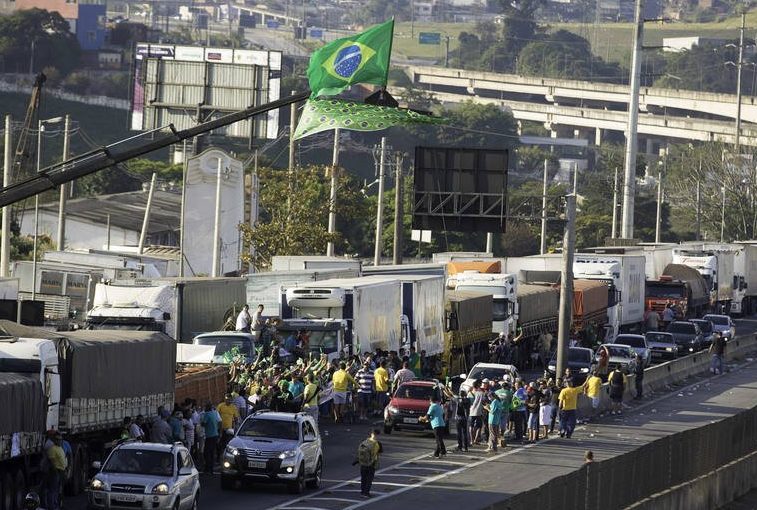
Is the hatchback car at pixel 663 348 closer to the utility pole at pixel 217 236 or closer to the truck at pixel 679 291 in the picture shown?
the truck at pixel 679 291

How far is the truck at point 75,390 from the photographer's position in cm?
2673

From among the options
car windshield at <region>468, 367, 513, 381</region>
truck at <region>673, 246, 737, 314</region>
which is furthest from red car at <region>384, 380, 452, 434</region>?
truck at <region>673, 246, 737, 314</region>

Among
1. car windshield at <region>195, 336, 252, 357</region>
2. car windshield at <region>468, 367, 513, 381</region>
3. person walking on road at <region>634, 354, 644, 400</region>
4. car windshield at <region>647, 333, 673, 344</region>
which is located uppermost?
car windshield at <region>195, 336, 252, 357</region>

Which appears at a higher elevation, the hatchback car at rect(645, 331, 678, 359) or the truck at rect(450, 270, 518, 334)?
the truck at rect(450, 270, 518, 334)

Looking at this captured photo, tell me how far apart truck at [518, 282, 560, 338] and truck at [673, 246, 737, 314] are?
784 inches

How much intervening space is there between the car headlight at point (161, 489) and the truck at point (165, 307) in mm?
16656

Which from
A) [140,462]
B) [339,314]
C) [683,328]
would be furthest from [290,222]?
[140,462]

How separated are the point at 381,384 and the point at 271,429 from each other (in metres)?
12.1

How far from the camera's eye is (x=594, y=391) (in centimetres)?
4584

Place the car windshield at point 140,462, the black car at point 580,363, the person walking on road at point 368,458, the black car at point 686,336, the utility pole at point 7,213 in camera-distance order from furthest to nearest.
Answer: the black car at point 686,336 → the utility pole at point 7,213 → the black car at point 580,363 → the person walking on road at point 368,458 → the car windshield at point 140,462

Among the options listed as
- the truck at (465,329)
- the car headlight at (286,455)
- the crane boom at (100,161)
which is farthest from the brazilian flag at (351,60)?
the truck at (465,329)

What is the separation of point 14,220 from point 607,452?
5137 centimetres

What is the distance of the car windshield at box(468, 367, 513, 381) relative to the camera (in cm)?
4446

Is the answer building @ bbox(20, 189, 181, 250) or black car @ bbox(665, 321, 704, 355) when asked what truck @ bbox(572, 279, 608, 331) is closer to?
black car @ bbox(665, 321, 704, 355)
